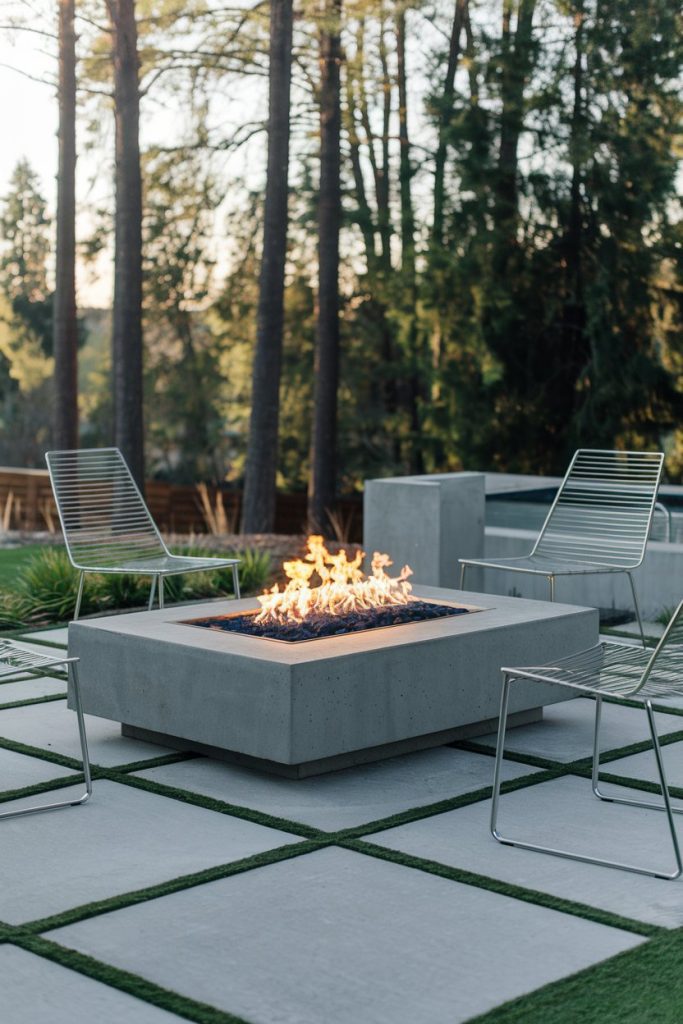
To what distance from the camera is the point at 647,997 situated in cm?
265

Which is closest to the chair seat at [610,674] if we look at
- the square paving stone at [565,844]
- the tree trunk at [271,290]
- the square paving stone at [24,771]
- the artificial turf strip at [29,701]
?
the square paving stone at [565,844]

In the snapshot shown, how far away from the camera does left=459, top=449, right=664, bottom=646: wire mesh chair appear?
6.31 meters

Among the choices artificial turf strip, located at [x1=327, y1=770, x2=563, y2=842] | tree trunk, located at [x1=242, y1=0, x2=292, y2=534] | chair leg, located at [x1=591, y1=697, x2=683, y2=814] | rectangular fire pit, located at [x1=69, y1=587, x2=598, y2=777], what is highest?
tree trunk, located at [x1=242, y1=0, x2=292, y2=534]

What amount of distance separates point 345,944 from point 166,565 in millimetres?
3549

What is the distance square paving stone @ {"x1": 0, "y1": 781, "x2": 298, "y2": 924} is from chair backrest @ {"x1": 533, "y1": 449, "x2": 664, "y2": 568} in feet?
10.2

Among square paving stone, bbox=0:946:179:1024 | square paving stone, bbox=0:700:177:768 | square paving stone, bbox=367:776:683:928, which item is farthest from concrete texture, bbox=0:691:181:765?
square paving stone, bbox=0:946:179:1024

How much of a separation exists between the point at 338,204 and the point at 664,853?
12131mm

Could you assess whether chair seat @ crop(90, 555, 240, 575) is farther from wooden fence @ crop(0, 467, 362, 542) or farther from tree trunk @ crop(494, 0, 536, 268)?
wooden fence @ crop(0, 467, 362, 542)

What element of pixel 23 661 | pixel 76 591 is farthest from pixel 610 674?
pixel 76 591

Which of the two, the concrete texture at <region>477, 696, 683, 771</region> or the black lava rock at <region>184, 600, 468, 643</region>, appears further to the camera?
the concrete texture at <region>477, 696, 683, 771</region>

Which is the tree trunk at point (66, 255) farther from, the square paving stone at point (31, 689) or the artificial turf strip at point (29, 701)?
the artificial turf strip at point (29, 701)

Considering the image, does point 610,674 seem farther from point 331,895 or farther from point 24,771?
point 24,771

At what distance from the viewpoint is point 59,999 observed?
8.67ft

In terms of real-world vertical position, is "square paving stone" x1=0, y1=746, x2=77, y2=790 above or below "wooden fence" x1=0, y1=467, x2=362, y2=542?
above
